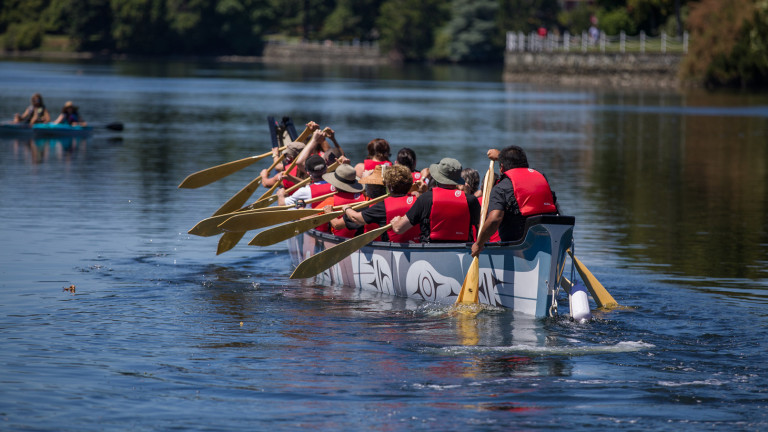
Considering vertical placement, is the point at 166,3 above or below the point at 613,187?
above

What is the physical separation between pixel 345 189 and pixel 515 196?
3335 millimetres

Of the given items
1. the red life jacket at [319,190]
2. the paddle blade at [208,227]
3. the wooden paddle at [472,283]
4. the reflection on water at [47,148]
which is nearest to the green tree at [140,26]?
the reflection on water at [47,148]

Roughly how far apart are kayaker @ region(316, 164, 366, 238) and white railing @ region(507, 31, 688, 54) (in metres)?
67.9

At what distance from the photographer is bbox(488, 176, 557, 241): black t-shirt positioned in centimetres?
1289

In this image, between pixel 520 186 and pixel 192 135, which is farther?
pixel 192 135

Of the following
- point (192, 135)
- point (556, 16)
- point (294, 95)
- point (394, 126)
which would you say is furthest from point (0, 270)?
point (556, 16)

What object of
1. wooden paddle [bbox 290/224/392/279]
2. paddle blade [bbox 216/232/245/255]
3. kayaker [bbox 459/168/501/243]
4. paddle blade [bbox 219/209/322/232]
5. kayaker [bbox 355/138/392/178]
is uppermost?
kayaker [bbox 355/138/392/178]

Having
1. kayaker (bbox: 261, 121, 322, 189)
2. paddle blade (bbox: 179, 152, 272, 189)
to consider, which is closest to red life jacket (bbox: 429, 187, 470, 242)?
kayaker (bbox: 261, 121, 322, 189)

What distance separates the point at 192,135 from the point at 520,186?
30.6 meters

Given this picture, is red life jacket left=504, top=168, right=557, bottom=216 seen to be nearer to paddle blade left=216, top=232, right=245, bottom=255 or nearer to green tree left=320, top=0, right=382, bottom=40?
paddle blade left=216, top=232, right=245, bottom=255

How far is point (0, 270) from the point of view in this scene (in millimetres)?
16094

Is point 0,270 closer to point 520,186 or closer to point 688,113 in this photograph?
point 520,186

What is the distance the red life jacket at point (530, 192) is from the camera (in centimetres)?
1280

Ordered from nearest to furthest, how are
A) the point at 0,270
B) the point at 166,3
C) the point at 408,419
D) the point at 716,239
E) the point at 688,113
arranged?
the point at 408,419, the point at 0,270, the point at 716,239, the point at 688,113, the point at 166,3
